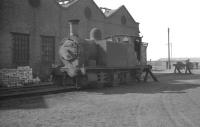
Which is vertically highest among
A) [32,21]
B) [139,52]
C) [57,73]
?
[32,21]

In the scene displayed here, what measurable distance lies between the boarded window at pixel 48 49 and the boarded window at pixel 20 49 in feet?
4.99

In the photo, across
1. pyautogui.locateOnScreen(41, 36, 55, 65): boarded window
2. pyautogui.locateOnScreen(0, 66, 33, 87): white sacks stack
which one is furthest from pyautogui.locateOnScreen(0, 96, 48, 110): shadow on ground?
pyautogui.locateOnScreen(41, 36, 55, 65): boarded window

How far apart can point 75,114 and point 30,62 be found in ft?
45.1

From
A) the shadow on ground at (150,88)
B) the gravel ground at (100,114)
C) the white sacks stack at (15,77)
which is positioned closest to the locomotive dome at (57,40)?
the shadow on ground at (150,88)

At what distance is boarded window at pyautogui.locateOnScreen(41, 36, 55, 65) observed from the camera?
21.4 m

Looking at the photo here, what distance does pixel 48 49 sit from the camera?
2181cm

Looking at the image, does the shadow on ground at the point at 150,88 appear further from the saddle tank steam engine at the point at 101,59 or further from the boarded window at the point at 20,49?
the boarded window at the point at 20,49

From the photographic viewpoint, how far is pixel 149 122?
6.38 meters

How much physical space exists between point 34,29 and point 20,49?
6.39 ft

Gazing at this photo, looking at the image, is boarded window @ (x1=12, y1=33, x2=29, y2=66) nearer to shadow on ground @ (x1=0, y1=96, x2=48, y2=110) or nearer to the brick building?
the brick building

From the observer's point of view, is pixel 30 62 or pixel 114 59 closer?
pixel 114 59

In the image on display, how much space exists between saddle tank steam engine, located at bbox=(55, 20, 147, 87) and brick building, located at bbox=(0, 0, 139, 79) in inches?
53.3

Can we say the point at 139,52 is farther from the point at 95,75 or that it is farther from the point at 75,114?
the point at 75,114

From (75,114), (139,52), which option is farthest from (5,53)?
(75,114)
